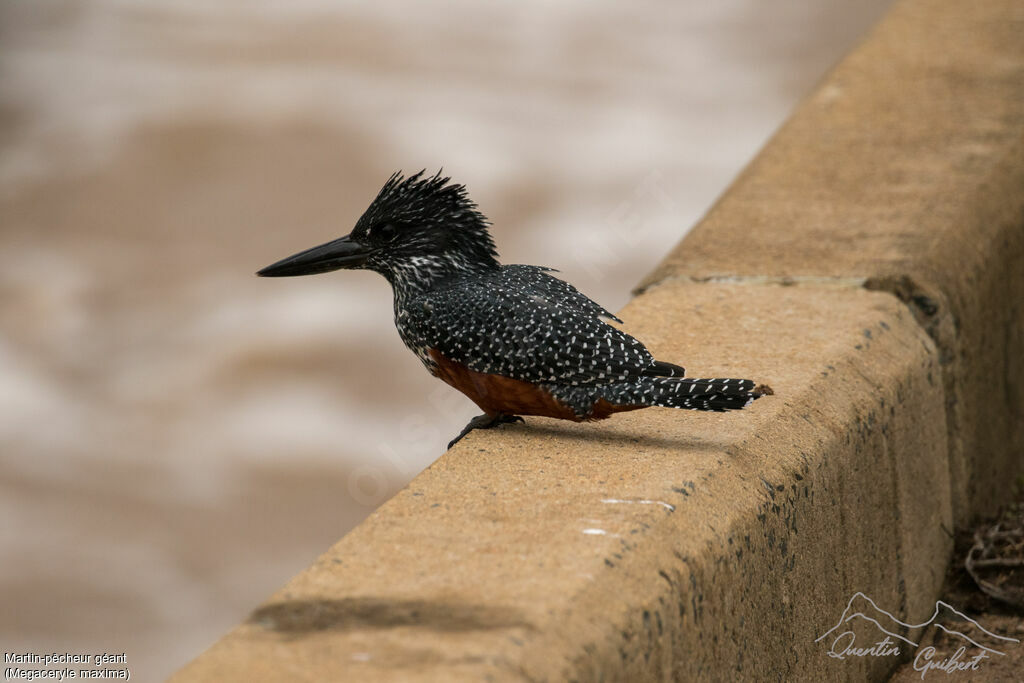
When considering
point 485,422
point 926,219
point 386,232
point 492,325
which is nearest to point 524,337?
point 492,325

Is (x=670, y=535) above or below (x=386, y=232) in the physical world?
below

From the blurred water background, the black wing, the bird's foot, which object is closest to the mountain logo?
the black wing

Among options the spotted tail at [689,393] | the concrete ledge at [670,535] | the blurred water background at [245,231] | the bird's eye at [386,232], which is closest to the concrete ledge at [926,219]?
the concrete ledge at [670,535]

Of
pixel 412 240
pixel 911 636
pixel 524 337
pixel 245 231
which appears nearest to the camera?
pixel 524 337

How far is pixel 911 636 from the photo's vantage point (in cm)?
287

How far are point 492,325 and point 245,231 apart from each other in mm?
6791

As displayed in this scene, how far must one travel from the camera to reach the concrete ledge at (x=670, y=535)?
1743 mm

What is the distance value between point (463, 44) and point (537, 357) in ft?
28.1

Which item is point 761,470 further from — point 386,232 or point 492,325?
point 386,232

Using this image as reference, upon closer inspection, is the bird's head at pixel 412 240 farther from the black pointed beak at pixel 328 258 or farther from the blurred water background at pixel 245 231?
the blurred water background at pixel 245 231

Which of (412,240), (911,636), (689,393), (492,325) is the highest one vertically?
(412,240)

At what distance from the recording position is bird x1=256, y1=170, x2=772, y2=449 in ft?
8.01

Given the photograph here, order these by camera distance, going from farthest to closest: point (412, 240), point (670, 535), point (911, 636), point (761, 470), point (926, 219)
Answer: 1. point (926, 219)
2. point (911, 636)
3. point (412, 240)
4. point (761, 470)
5. point (670, 535)

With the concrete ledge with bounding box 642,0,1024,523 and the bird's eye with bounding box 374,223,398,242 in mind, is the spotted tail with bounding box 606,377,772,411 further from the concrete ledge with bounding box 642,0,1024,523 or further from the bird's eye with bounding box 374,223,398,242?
the concrete ledge with bounding box 642,0,1024,523
